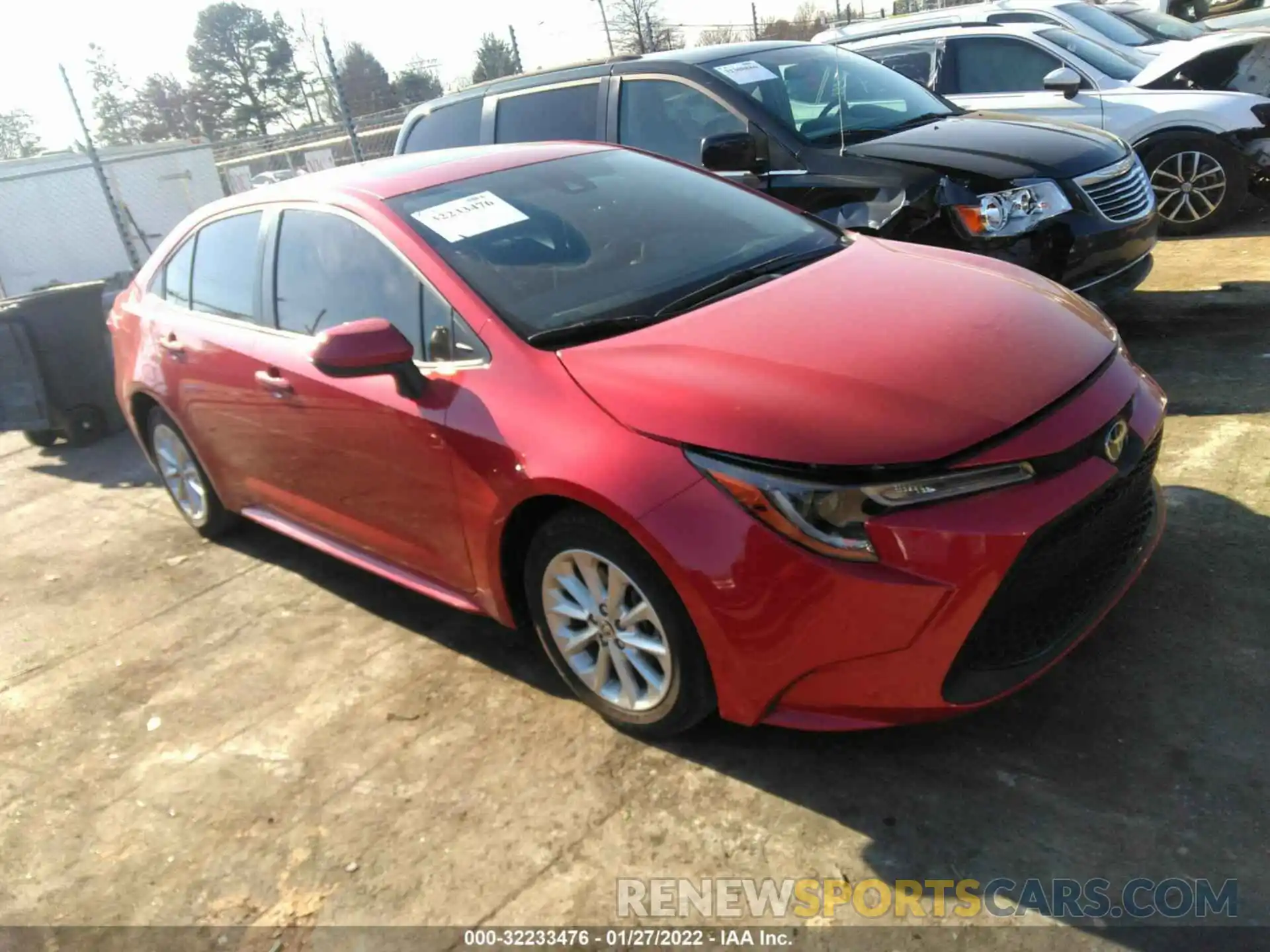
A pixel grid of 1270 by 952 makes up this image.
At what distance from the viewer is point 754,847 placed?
2.63 m

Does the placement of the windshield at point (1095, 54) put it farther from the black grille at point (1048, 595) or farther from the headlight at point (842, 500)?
the headlight at point (842, 500)

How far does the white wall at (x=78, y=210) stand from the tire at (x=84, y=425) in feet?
27.5

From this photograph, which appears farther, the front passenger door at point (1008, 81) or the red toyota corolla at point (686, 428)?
the front passenger door at point (1008, 81)

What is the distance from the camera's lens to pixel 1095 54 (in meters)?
8.48

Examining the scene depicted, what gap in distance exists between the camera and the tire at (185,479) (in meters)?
4.97

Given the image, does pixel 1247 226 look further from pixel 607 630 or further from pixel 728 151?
pixel 607 630

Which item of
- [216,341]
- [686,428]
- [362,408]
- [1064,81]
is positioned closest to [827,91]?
[1064,81]

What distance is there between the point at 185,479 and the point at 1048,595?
4.10 metres

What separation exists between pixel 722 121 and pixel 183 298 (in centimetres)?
299

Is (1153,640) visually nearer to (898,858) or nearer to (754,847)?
(898,858)

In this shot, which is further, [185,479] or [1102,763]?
[185,479]

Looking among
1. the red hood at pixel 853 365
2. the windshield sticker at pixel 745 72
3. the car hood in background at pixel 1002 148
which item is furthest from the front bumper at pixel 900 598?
the windshield sticker at pixel 745 72

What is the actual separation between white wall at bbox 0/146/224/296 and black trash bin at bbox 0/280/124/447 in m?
8.14

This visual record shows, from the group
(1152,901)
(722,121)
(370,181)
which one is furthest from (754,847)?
(722,121)
